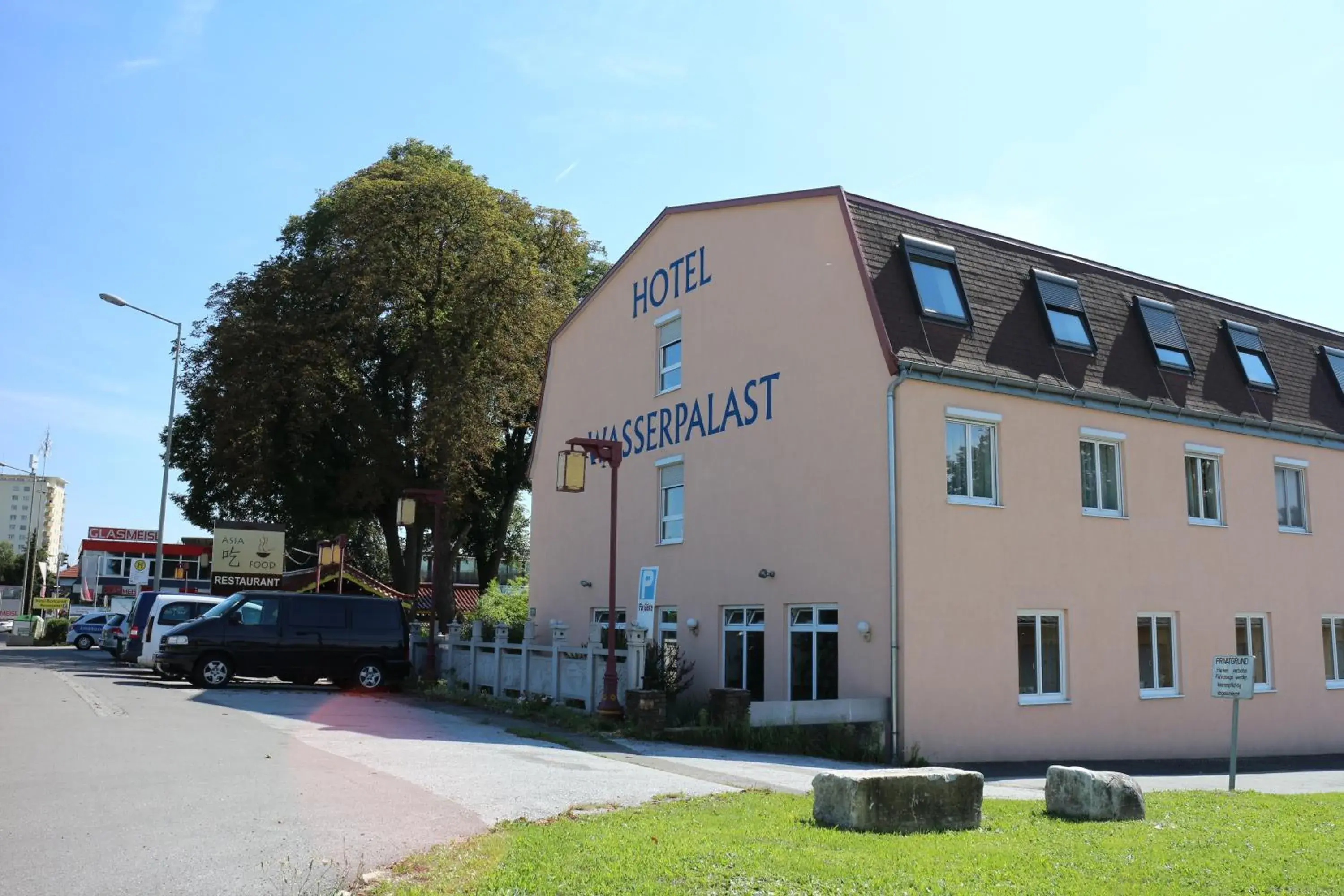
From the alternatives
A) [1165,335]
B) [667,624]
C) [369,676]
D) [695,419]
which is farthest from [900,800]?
[369,676]

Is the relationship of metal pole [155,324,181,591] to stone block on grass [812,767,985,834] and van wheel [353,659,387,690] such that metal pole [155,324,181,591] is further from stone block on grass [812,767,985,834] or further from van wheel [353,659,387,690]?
stone block on grass [812,767,985,834]

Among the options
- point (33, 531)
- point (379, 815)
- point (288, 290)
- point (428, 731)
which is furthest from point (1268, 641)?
point (33, 531)

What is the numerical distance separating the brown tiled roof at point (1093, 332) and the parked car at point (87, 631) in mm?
37603

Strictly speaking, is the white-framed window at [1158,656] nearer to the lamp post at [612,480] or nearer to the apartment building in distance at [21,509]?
the lamp post at [612,480]

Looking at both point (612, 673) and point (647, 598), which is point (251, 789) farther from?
point (647, 598)

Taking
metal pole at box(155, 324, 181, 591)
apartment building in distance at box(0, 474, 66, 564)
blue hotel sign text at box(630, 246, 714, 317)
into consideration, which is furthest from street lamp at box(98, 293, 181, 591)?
apartment building in distance at box(0, 474, 66, 564)

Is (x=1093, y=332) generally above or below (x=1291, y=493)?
above

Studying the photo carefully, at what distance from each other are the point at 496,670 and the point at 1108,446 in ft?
38.7

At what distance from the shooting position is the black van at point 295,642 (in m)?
21.4

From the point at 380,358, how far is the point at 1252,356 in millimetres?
25319

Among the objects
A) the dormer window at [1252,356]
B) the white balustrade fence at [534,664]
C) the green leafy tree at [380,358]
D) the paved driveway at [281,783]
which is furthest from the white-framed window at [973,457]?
the green leafy tree at [380,358]

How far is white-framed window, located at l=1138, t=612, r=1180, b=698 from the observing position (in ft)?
61.9

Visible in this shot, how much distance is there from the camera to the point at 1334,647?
22344mm

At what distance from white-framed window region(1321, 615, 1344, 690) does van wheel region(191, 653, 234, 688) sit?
70.4 ft
